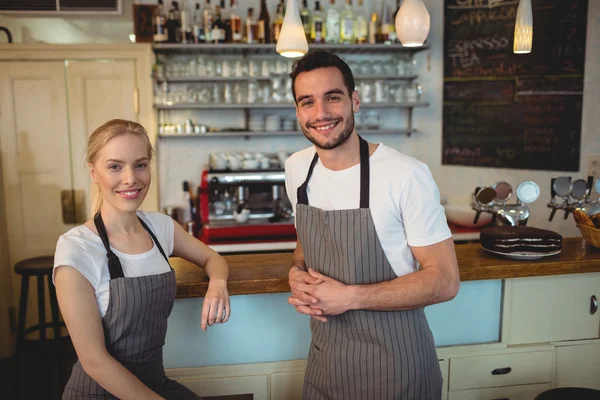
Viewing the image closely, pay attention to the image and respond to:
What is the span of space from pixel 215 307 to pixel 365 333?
0.48m

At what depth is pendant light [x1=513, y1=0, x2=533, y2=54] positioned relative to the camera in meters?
2.30

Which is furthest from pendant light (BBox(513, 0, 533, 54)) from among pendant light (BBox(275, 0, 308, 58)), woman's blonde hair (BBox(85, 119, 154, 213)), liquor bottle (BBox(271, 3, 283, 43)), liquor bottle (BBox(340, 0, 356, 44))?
liquor bottle (BBox(271, 3, 283, 43))

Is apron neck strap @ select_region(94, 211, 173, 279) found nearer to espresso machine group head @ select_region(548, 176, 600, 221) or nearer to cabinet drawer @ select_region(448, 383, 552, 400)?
cabinet drawer @ select_region(448, 383, 552, 400)

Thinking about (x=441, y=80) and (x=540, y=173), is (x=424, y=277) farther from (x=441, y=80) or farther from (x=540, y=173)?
(x=441, y=80)

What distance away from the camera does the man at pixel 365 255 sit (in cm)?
156

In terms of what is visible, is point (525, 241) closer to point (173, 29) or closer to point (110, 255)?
point (110, 255)

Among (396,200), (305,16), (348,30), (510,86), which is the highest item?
(305,16)

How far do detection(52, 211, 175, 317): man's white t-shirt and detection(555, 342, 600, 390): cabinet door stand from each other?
1.73m

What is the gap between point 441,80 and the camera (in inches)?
179

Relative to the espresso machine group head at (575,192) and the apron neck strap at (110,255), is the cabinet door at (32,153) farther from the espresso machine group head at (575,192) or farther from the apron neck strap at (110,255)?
the espresso machine group head at (575,192)

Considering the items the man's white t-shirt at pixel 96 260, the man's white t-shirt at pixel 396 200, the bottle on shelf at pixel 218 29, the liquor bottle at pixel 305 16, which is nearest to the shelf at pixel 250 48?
the bottle on shelf at pixel 218 29

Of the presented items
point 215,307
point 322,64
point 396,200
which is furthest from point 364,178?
point 215,307

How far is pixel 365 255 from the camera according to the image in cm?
164

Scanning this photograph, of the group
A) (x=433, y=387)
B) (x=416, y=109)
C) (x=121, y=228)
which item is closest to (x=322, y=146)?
(x=121, y=228)
